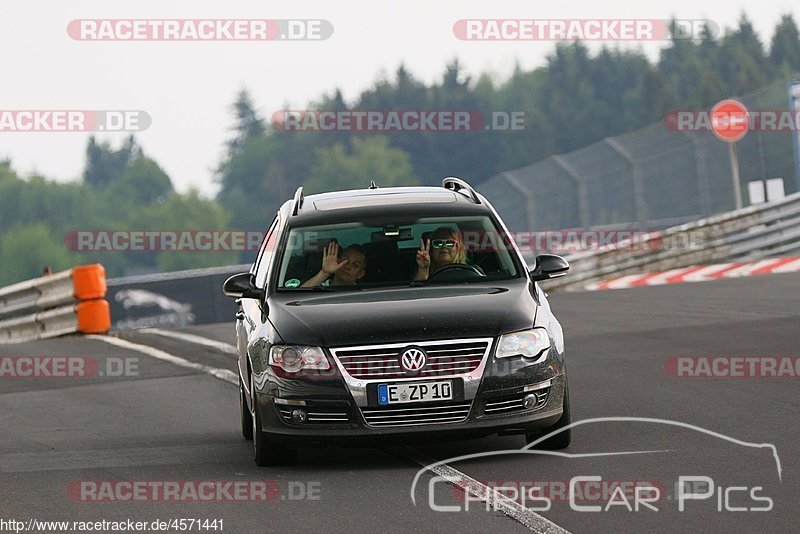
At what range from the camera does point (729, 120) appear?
28.5 meters

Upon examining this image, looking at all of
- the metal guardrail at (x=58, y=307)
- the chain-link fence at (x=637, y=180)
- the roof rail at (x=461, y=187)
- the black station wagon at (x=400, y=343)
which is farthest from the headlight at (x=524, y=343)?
the chain-link fence at (x=637, y=180)

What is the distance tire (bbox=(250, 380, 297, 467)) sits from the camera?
8.77m

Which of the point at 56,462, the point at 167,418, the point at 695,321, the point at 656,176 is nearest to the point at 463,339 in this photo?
the point at 56,462

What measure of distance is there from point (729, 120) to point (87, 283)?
12912 mm

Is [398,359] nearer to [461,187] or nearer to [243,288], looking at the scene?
[243,288]

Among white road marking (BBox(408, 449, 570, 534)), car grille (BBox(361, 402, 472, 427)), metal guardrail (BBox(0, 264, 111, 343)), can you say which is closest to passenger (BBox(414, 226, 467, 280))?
white road marking (BBox(408, 449, 570, 534))

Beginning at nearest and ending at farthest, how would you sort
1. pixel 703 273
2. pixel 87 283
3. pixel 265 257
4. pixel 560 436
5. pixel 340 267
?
pixel 560 436 < pixel 340 267 < pixel 265 257 < pixel 87 283 < pixel 703 273

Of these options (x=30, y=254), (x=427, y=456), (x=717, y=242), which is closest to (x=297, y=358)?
(x=427, y=456)

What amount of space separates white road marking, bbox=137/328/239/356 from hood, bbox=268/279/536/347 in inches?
298

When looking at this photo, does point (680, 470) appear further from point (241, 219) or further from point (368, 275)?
point (241, 219)

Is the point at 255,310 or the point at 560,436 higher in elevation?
the point at 255,310

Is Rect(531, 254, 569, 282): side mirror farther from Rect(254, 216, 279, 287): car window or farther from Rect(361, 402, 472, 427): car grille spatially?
Rect(254, 216, 279, 287): car window

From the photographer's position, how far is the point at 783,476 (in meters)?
7.65

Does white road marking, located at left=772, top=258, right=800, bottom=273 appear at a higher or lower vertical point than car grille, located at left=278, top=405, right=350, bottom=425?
lower
